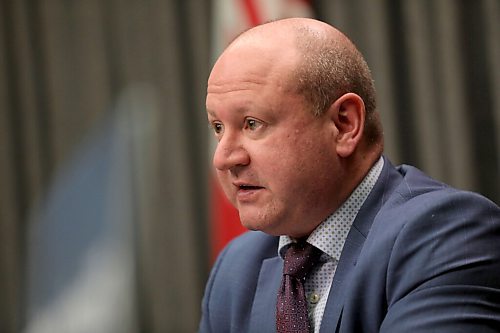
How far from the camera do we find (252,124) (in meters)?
1.58

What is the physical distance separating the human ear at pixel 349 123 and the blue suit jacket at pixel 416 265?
104mm

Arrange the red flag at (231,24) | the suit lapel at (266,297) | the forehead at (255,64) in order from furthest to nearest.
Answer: the red flag at (231,24), the suit lapel at (266,297), the forehead at (255,64)

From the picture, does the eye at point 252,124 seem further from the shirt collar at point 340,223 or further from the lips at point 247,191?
the shirt collar at point 340,223

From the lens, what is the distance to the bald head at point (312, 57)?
1562mm

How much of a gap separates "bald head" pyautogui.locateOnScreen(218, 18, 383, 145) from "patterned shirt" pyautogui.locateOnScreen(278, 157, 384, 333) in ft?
0.55

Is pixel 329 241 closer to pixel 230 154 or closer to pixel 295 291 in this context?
pixel 295 291

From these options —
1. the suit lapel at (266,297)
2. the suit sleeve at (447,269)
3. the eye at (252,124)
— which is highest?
the eye at (252,124)

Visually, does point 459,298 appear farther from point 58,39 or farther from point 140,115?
point 58,39

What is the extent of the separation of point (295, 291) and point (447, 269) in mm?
347

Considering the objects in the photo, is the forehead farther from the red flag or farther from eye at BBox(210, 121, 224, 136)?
the red flag

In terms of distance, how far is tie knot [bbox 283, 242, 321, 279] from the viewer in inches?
64.4

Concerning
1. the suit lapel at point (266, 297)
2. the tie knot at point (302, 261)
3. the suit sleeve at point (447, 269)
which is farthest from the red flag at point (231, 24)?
the suit sleeve at point (447, 269)

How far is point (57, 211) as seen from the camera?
4188 millimetres

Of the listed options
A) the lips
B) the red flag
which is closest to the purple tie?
the lips
